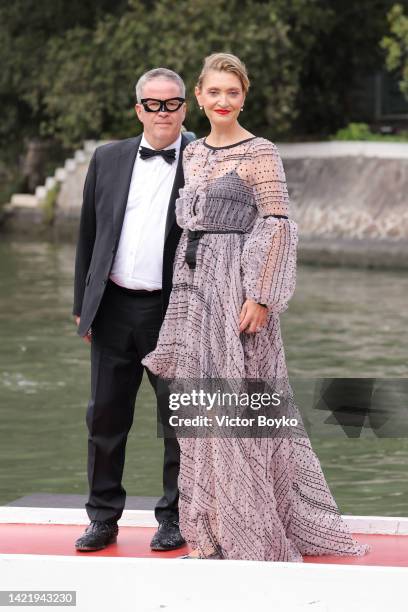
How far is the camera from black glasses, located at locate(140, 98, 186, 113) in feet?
18.8

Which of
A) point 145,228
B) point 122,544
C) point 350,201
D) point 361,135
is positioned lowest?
point 350,201

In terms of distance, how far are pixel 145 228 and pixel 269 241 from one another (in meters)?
0.63

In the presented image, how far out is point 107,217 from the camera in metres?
5.84

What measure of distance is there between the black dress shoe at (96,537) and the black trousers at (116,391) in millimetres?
32

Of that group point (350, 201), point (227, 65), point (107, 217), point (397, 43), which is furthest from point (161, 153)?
point (397, 43)

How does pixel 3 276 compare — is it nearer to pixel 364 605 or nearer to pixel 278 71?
pixel 278 71

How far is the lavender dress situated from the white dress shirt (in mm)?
221

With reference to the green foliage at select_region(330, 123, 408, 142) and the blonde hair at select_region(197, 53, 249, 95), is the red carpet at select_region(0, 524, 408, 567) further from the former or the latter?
the green foliage at select_region(330, 123, 408, 142)

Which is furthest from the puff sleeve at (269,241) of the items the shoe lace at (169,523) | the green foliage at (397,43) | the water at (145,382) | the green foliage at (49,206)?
the green foliage at (49,206)

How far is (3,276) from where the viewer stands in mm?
21562

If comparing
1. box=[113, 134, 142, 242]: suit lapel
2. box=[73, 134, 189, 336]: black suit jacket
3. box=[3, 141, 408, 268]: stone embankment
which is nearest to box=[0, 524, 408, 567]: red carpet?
box=[73, 134, 189, 336]: black suit jacket

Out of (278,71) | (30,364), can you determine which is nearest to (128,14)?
(278,71)

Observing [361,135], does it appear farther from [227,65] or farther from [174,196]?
[227,65]

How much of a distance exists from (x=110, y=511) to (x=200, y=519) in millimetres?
517
